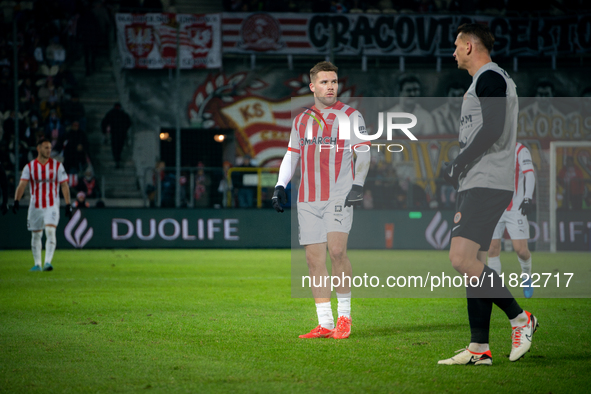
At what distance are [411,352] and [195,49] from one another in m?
19.8

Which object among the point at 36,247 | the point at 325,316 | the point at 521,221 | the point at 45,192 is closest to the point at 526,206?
the point at 521,221

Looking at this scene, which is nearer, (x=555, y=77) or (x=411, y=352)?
(x=411, y=352)

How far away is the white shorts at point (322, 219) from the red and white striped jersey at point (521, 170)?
4045mm

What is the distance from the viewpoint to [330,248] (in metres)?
5.77

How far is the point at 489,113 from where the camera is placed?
14.8 ft

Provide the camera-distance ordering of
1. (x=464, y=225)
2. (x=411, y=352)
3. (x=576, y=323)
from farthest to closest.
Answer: (x=576, y=323), (x=411, y=352), (x=464, y=225)

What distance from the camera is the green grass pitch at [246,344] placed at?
417cm

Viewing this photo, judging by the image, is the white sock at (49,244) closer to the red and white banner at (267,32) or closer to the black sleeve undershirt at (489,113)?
the black sleeve undershirt at (489,113)

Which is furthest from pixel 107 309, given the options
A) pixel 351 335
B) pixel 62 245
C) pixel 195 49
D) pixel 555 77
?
pixel 555 77

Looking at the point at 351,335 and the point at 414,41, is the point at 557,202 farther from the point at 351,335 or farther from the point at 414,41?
the point at 351,335

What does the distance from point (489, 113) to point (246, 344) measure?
247 cm

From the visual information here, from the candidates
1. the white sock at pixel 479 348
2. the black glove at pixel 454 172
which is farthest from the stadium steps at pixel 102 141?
the white sock at pixel 479 348

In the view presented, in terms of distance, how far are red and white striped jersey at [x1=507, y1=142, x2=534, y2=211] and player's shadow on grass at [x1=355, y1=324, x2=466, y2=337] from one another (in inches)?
124

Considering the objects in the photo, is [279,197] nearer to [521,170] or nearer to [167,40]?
[521,170]
